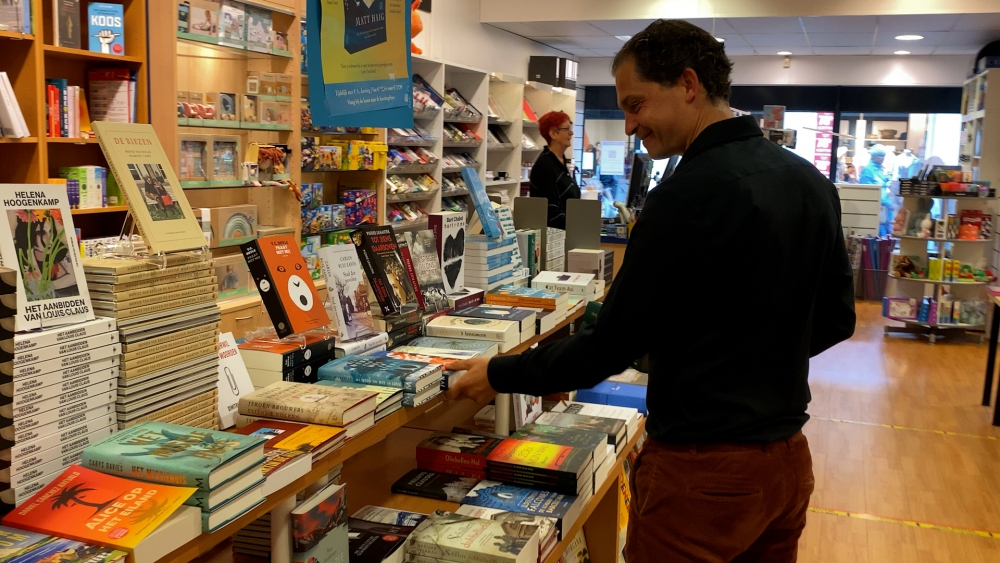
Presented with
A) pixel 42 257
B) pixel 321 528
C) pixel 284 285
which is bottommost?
pixel 321 528

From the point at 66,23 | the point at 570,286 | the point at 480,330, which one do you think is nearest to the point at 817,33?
the point at 570,286

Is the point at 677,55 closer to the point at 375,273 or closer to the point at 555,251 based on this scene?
the point at 375,273

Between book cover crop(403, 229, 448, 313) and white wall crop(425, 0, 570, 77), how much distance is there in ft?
16.7

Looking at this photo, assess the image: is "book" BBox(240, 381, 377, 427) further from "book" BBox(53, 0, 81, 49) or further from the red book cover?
"book" BBox(53, 0, 81, 49)

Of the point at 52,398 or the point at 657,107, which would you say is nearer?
the point at 52,398

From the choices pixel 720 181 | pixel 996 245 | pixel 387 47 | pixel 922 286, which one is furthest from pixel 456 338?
pixel 996 245

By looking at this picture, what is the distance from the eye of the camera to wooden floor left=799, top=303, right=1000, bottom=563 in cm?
401

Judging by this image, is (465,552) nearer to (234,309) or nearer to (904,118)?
(234,309)

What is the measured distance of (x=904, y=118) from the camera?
508 inches

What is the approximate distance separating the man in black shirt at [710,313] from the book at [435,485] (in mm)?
768

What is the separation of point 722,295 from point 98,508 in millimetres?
1112

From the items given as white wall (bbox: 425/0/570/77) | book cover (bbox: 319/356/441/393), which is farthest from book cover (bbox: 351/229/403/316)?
white wall (bbox: 425/0/570/77)

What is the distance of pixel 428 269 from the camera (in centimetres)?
285

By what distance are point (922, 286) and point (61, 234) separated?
904 centimetres
